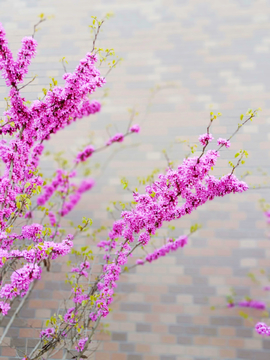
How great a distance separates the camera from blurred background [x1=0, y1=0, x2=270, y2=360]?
1892 millimetres

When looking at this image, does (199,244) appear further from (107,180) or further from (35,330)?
(35,330)

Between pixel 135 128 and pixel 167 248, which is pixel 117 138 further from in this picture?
pixel 167 248

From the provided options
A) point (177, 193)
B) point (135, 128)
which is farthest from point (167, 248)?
point (135, 128)

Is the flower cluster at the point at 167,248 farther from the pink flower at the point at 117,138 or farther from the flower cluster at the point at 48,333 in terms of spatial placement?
the pink flower at the point at 117,138

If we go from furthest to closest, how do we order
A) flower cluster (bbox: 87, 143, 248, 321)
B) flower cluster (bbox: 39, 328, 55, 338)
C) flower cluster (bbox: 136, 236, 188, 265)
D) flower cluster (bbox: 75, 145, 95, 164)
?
flower cluster (bbox: 75, 145, 95, 164), flower cluster (bbox: 136, 236, 188, 265), flower cluster (bbox: 39, 328, 55, 338), flower cluster (bbox: 87, 143, 248, 321)

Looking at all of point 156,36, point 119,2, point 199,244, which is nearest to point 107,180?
point 199,244

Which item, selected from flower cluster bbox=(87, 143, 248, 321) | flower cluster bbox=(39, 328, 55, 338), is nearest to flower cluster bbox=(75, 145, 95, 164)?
flower cluster bbox=(87, 143, 248, 321)

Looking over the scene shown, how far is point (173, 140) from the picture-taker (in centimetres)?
212

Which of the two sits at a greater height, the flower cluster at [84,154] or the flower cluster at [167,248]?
the flower cluster at [84,154]

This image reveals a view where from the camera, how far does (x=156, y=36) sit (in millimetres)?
2297

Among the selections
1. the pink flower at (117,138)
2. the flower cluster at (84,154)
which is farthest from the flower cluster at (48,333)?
the pink flower at (117,138)

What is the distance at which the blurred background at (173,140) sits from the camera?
189 centimetres

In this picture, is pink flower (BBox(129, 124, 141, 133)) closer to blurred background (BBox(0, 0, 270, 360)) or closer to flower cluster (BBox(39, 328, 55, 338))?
blurred background (BBox(0, 0, 270, 360))

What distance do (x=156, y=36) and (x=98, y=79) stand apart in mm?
1221
